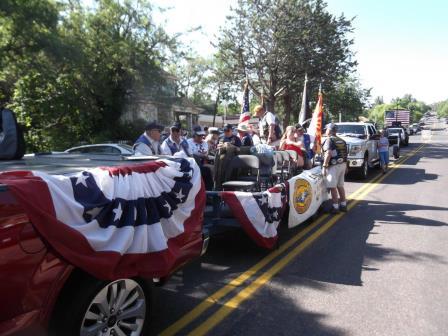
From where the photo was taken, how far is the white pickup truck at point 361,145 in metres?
14.3

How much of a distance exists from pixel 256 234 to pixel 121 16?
24.4 metres

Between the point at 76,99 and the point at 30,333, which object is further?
the point at 76,99

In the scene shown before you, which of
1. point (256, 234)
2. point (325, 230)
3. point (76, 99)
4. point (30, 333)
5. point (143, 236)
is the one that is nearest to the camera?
point (30, 333)

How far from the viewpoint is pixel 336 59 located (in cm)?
3078

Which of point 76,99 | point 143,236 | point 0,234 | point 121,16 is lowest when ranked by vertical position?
point 143,236

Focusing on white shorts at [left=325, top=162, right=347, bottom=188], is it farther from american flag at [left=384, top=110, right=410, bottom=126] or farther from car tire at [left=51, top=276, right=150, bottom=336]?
american flag at [left=384, top=110, right=410, bottom=126]

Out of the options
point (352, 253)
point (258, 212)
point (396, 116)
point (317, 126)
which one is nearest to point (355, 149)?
point (317, 126)

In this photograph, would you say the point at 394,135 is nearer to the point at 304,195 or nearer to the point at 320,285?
the point at 304,195

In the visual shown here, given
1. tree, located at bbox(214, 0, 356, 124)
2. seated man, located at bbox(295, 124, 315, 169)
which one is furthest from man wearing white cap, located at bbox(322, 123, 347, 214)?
tree, located at bbox(214, 0, 356, 124)

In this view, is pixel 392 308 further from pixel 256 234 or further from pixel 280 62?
pixel 280 62

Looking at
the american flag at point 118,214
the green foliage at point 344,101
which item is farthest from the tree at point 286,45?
the american flag at point 118,214

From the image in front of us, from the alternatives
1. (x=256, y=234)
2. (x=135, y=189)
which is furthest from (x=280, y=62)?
(x=135, y=189)

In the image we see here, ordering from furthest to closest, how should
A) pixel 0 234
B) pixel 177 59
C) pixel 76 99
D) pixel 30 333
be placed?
pixel 177 59 < pixel 76 99 < pixel 30 333 < pixel 0 234

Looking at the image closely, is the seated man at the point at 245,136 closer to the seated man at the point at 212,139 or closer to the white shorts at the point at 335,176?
the seated man at the point at 212,139
